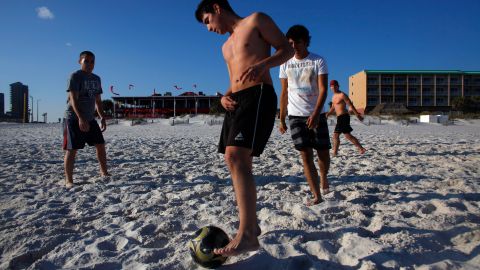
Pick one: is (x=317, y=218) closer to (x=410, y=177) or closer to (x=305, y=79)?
(x=305, y=79)

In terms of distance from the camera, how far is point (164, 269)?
1.88m

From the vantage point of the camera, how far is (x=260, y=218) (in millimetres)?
2752

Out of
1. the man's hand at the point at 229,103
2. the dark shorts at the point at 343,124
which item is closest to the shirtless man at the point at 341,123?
the dark shorts at the point at 343,124

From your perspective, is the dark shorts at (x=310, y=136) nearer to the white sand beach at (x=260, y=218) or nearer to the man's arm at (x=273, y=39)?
the white sand beach at (x=260, y=218)

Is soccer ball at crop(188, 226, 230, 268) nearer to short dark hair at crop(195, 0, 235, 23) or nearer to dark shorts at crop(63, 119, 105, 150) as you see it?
short dark hair at crop(195, 0, 235, 23)

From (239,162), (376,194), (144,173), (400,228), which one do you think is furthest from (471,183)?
(144,173)

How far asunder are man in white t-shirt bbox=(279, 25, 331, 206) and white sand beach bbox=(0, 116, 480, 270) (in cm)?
44

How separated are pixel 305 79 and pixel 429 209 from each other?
1609 mm

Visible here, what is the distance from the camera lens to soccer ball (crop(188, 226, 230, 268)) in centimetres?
189

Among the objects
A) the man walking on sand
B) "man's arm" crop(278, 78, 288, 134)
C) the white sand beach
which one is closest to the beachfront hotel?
the white sand beach

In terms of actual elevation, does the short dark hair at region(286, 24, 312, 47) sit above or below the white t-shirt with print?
above

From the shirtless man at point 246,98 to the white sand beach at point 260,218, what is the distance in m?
0.30

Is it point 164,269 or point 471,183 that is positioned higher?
point 471,183

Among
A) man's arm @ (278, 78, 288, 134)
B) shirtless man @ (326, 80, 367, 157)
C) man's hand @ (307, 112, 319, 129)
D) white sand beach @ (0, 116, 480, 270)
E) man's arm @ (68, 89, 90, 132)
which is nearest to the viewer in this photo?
white sand beach @ (0, 116, 480, 270)
